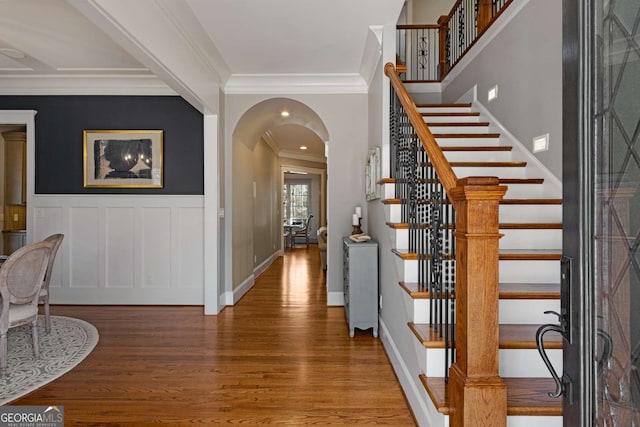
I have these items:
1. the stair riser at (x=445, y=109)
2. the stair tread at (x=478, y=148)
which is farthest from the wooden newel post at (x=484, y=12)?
the stair tread at (x=478, y=148)

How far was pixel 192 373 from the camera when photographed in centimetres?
266

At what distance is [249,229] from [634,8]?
5.52 meters

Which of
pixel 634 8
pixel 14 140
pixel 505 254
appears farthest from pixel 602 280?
pixel 14 140

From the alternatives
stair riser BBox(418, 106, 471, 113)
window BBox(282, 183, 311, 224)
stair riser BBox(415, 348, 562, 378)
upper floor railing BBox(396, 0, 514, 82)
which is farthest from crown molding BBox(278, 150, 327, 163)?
stair riser BBox(415, 348, 562, 378)

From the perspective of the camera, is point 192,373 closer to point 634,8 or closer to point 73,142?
point 634,8

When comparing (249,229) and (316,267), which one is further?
(316,267)

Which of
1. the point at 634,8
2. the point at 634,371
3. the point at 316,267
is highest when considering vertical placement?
the point at 634,8

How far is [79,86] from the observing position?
440 centimetres

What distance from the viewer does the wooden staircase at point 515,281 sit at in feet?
5.34

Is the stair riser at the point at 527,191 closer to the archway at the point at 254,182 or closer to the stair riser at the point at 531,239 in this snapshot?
the stair riser at the point at 531,239

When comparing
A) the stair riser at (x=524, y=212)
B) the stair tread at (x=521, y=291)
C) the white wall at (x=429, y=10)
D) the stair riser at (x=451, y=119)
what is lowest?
the stair tread at (x=521, y=291)

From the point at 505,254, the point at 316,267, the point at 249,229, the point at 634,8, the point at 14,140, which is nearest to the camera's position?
the point at 634,8

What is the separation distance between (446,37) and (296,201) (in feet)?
29.8

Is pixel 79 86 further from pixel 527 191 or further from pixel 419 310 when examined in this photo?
pixel 527 191
